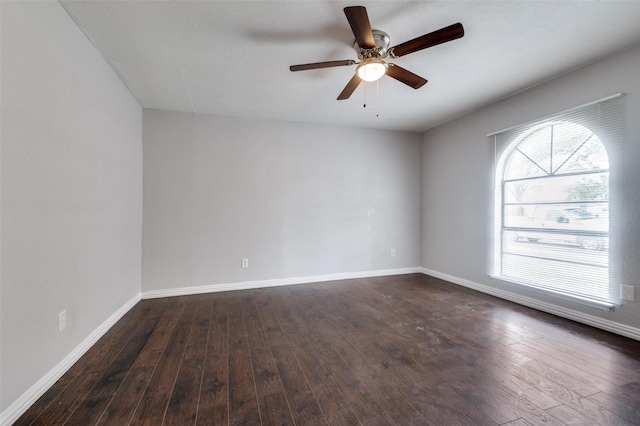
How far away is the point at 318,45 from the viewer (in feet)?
7.11

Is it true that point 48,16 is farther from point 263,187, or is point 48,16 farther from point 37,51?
point 263,187

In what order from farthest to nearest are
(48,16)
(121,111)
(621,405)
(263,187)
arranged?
(263,187)
(121,111)
(48,16)
(621,405)

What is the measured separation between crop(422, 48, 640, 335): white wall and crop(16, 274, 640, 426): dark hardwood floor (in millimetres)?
679

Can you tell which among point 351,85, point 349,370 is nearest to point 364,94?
point 351,85

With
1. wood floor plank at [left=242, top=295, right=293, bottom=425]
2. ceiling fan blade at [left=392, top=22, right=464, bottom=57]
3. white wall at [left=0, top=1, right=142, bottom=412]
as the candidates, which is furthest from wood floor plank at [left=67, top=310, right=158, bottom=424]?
ceiling fan blade at [left=392, top=22, right=464, bottom=57]

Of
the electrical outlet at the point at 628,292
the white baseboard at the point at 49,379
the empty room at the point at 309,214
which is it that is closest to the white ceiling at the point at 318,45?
the empty room at the point at 309,214

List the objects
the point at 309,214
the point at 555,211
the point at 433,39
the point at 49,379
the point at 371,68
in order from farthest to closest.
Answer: the point at 309,214, the point at 555,211, the point at 371,68, the point at 433,39, the point at 49,379

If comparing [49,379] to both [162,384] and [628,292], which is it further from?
[628,292]

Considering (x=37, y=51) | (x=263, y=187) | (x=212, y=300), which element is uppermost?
(x=37, y=51)

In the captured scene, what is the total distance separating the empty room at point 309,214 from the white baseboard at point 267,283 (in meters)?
0.02

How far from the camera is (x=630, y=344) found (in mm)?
2141

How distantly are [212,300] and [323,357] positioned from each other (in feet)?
6.19

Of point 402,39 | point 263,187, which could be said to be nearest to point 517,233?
point 402,39

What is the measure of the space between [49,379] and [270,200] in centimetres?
276
